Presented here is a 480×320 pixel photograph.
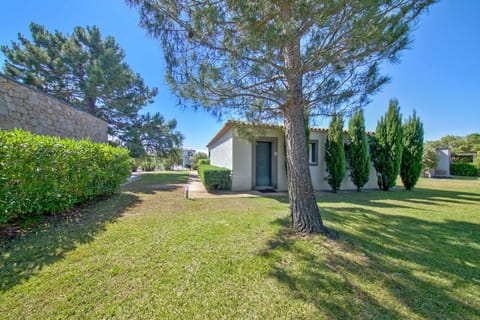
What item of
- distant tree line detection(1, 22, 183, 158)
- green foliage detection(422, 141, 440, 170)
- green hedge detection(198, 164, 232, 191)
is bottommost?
green hedge detection(198, 164, 232, 191)

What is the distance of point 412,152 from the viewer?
916cm

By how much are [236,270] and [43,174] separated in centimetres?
449

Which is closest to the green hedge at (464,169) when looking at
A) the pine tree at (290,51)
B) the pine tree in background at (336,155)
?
the pine tree in background at (336,155)

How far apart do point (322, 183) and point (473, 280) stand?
7107mm

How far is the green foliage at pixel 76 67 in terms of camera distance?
12195 mm

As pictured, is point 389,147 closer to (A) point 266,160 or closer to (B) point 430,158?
(A) point 266,160

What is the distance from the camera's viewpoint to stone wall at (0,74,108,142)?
4984 millimetres

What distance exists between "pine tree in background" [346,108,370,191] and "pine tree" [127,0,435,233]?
5.22 m

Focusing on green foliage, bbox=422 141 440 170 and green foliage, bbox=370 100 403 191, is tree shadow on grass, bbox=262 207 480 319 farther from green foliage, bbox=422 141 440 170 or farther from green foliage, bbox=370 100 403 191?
green foliage, bbox=422 141 440 170

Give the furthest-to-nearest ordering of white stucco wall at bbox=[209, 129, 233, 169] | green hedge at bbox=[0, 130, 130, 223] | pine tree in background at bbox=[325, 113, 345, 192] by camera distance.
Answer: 1. white stucco wall at bbox=[209, 129, 233, 169]
2. pine tree in background at bbox=[325, 113, 345, 192]
3. green hedge at bbox=[0, 130, 130, 223]

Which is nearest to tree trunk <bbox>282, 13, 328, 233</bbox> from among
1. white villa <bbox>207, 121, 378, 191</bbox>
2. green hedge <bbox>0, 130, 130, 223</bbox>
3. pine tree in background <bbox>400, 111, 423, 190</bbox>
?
white villa <bbox>207, 121, 378, 191</bbox>

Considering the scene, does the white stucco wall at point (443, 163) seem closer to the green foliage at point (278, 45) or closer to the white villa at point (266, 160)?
the white villa at point (266, 160)

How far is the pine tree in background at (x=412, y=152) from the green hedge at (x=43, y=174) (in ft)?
44.6

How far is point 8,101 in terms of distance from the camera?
501 centimetres
